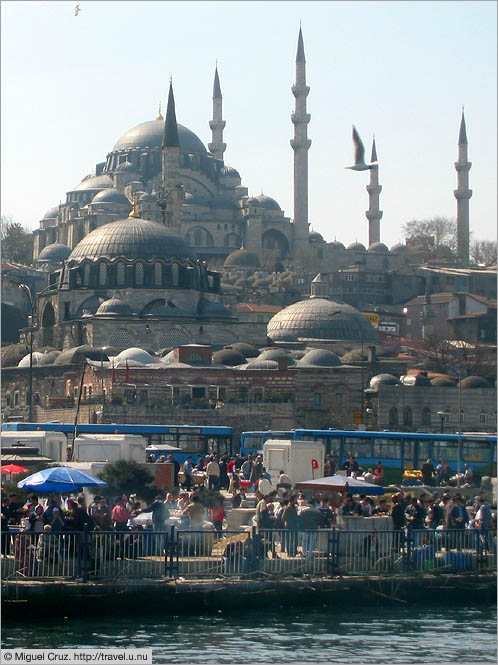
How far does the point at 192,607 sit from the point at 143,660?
3827 millimetres

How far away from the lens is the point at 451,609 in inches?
719

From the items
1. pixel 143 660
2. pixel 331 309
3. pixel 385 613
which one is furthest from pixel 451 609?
pixel 331 309

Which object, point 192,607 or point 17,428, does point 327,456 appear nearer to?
point 17,428

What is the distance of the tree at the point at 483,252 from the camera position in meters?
103

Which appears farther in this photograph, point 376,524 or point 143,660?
point 376,524

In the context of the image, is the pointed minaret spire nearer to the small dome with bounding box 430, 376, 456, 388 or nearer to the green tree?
the small dome with bounding box 430, 376, 456, 388

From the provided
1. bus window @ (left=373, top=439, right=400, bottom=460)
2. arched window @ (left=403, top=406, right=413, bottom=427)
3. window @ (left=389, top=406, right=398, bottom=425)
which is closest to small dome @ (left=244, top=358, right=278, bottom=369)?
window @ (left=389, top=406, right=398, bottom=425)

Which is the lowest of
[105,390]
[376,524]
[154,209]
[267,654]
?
[267,654]

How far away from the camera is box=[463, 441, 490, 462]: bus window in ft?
103

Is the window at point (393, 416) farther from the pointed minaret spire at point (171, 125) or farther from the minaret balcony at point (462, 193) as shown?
the minaret balcony at point (462, 193)

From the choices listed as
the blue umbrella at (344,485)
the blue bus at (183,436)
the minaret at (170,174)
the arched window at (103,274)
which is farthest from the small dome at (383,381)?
the blue umbrella at (344,485)

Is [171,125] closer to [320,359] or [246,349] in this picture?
[246,349]

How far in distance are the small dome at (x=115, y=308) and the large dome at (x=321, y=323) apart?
22.2 ft

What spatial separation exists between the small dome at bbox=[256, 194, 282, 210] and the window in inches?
1768
